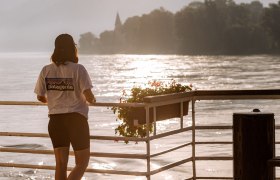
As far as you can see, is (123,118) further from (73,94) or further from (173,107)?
(73,94)

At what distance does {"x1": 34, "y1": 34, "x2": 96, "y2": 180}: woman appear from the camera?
6312 millimetres

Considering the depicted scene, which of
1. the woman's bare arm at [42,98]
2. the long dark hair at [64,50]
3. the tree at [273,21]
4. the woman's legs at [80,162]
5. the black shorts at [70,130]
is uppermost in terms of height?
the tree at [273,21]

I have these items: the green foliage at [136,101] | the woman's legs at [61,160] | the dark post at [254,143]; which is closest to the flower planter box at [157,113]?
the green foliage at [136,101]

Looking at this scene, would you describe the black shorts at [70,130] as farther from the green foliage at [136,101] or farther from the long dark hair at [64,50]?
the green foliage at [136,101]

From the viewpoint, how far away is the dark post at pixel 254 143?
4.59m

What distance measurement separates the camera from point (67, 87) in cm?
635

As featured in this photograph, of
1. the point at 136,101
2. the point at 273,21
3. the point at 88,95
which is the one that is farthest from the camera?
the point at 273,21

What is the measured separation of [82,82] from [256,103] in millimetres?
68332

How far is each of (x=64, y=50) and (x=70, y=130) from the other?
70cm

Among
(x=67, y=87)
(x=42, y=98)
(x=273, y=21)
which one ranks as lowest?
(x=42, y=98)

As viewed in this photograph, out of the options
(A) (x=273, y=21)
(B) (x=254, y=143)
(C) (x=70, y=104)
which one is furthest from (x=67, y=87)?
(A) (x=273, y=21)

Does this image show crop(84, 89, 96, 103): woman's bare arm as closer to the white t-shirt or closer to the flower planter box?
the white t-shirt

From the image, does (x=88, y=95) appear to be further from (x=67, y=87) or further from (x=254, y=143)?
(x=254, y=143)

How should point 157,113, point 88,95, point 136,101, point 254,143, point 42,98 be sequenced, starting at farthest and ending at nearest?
point 136,101 < point 157,113 < point 42,98 < point 88,95 < point 254,143
